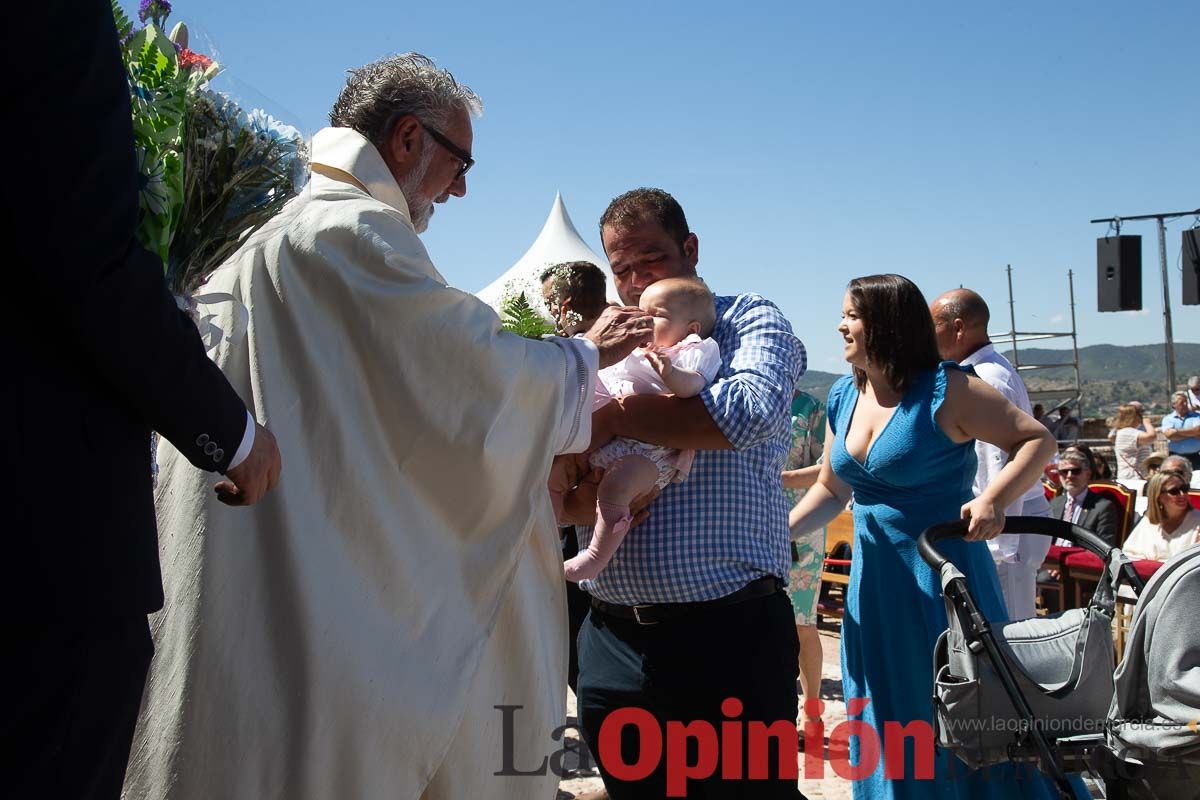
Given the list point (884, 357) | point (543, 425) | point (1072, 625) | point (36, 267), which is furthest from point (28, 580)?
point (884, 357)

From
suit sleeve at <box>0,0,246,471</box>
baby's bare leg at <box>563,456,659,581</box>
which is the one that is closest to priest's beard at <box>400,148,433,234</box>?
baby's bare leg at <box>563,456,659,581</box>

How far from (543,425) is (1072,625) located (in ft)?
5.61

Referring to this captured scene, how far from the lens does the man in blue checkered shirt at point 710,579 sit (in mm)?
2592

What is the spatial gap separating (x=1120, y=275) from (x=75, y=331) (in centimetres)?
2423

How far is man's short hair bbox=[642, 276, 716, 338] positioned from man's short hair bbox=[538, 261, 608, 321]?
3.60ft

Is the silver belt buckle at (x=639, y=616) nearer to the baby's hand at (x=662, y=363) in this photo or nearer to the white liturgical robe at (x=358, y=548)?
the white liturgical robe at (x=358, y=548)

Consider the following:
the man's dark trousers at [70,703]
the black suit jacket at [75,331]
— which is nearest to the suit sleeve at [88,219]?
the black suit jacket at [75,331]

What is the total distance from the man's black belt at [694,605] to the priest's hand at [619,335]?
654mm

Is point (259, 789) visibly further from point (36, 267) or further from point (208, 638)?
point (36, 267)

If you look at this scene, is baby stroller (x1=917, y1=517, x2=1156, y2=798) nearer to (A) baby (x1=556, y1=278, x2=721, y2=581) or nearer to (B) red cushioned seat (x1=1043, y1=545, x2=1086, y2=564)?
(A) baby (x1=556, y1=278, x2=721, y2=581)

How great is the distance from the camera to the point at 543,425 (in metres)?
2.28

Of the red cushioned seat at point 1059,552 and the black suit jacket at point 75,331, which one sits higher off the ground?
the black suit jacket at point 75,331

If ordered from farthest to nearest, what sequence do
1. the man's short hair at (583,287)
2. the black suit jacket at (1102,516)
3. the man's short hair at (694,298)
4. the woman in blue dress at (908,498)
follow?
the black suit jacket at (1102,516)
the man's short hair at (583,287)
the woman in blue dress at (908,498)
the man's short hair at (694,298)

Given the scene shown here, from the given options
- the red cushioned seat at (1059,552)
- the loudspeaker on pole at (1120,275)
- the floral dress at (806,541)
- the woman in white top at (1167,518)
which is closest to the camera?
the floral dress at (806,541)
